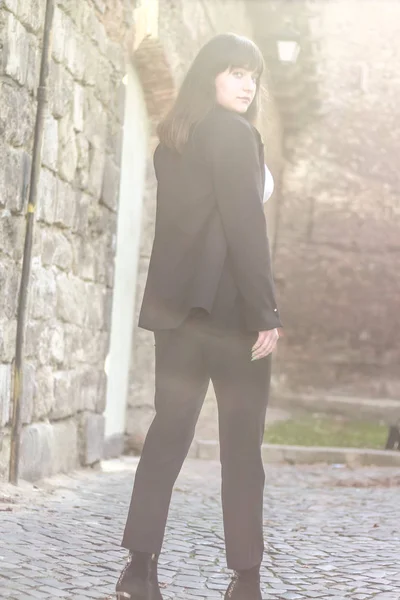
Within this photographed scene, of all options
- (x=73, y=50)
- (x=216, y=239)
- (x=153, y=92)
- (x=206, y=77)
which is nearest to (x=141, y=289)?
(x=153, y=92)

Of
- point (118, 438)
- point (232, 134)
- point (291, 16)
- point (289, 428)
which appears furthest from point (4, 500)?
point (291, 16)

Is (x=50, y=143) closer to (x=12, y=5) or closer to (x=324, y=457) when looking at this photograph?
(x=12, y=5)

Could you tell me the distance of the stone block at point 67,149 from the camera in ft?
17.4

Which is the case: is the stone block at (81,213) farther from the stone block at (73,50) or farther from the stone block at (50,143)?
the stone block at (73,50)

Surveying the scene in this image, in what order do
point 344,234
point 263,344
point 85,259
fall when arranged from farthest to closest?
point 344,234 < point 85,259 < point 263,344

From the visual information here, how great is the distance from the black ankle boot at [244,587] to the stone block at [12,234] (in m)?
2.18

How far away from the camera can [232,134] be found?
2.81 metres

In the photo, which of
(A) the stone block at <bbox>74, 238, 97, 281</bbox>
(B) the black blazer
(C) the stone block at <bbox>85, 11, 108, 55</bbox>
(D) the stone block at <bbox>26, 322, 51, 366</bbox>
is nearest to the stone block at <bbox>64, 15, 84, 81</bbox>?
(C) the stone block at <bbox>85, 11, 108, 55</bbox>

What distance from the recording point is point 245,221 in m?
2.77

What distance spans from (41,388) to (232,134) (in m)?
2.65

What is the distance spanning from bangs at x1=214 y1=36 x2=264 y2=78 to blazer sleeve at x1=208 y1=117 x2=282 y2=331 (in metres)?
0.23

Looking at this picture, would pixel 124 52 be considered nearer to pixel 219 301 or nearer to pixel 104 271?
pixel 104 271

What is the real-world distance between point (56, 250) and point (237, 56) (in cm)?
259

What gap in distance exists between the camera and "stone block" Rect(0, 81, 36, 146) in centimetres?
446
